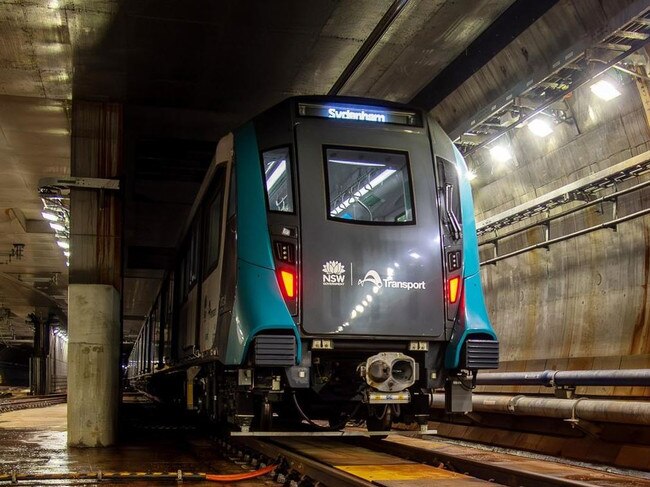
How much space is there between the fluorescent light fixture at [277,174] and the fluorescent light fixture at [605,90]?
4.76 m

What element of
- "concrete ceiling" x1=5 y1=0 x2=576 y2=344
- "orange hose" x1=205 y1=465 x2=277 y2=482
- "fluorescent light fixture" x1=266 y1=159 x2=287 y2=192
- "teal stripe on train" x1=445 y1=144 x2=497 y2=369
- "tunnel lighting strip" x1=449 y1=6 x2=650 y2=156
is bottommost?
"orange hose" x1=205 y1=465 x2=277 y2=482

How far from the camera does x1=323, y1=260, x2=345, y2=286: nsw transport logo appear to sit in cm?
721

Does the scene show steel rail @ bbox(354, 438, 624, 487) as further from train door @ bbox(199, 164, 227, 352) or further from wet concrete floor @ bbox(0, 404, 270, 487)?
train door @ bbox(199, 164, 227, 352)

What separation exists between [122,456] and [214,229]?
305 cm

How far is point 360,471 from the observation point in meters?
6.52

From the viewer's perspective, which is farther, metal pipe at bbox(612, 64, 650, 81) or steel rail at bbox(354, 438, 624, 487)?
metal pipe at bbox(612, 64, 650, 81)

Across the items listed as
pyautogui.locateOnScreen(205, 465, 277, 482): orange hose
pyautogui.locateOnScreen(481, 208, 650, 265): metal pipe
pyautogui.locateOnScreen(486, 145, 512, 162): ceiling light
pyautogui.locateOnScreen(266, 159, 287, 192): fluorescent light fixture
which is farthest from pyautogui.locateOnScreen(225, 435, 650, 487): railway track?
pyautogui.locateOnScreen(486, 145, 512, 162): ceiling light

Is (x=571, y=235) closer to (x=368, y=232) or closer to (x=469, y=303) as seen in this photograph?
(x=469, y=303)

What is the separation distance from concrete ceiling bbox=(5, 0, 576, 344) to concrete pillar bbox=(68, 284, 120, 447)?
10.0ft

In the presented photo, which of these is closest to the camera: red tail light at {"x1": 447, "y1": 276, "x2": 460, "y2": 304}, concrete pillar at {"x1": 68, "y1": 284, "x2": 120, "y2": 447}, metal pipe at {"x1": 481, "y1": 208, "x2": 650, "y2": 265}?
red tail light at {"x1": 447, "y1": 276, "x2": 460, "y2": 304}

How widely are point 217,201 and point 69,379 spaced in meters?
3.95

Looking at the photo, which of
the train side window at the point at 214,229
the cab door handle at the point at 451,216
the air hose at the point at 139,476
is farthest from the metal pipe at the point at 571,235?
the air hose at the point at 139,476

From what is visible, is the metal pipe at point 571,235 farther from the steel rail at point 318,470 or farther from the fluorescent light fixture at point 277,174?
the steel rail at point 318,470

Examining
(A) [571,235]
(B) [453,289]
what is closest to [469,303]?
(B) [453,289]
